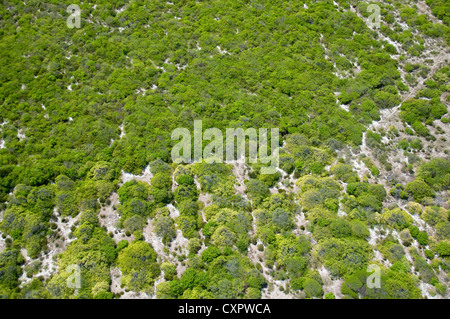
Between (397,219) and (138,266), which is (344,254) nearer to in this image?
(397,219)

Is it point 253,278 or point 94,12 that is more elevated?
point 94,12

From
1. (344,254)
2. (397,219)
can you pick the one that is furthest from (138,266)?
(397,219)

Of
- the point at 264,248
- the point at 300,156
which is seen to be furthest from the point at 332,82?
the point at 264,248

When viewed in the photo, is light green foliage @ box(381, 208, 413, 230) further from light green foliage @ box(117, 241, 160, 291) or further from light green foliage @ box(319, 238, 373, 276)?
light green foliage @ box(117, 241, 160, 291)

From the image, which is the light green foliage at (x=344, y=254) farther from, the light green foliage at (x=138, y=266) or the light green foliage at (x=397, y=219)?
the light green foliage at (x=138, y=266)

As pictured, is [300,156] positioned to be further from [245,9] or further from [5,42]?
[5,42]

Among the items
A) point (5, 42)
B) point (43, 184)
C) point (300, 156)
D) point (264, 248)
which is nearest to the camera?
point (264, 248)

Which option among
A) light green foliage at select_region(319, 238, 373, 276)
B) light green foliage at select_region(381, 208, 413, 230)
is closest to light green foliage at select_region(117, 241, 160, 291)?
light green foliage at select_region(319, 238, 373, 276)

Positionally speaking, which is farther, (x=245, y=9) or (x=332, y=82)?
(x=245, y=9)

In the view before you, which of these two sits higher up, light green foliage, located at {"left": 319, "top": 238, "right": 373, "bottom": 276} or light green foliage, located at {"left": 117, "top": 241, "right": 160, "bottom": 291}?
light green foliage, located at {"left": 319, "top": 238, "right": 373, "bottom": 276}
